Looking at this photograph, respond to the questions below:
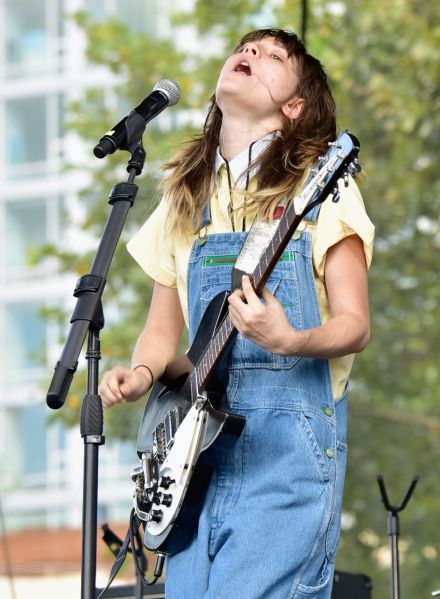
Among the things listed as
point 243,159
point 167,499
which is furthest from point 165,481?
point 243,159

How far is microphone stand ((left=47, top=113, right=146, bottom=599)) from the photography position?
2.28 meters

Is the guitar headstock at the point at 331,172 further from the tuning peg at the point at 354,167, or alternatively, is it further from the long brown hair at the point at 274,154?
the long brown hair at the point at 274,154

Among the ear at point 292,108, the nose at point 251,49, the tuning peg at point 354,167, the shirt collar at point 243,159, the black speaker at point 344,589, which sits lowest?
the black speaker at point 344,589

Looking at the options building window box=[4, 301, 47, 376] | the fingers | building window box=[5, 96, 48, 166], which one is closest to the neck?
the fingers

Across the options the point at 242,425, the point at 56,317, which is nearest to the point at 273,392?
the point at 242,425

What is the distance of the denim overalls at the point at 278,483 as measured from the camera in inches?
86.0

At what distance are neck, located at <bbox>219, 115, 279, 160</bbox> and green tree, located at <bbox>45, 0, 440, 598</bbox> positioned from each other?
5.86m

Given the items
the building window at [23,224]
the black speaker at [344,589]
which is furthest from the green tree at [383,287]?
the building window at [23,224]

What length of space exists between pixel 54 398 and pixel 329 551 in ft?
2.01

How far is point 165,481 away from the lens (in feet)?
7.55

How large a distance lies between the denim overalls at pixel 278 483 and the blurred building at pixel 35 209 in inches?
692

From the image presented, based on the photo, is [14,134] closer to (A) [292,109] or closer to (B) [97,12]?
(B) [97,12]

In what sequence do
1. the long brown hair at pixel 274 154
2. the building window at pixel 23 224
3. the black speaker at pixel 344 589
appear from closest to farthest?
the long brown hair at pixel 274 154
the black speaker at pixel 344 589
the building window at pixel 23 224

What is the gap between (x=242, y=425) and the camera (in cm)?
224
